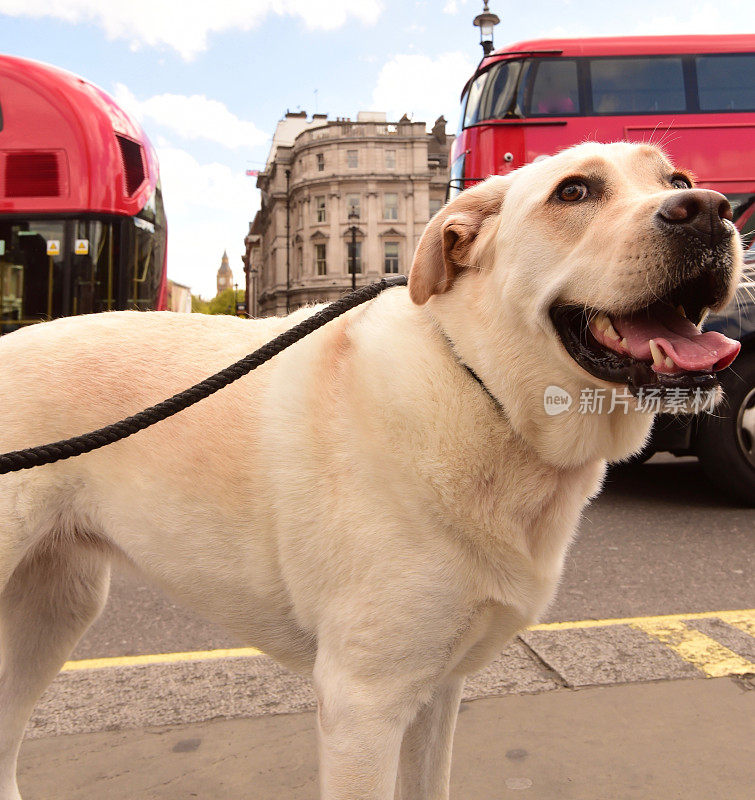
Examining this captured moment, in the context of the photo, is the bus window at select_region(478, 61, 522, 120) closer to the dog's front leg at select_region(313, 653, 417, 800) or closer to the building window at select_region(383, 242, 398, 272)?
the dog's front leg at select_region(313, 653, 417, 800)

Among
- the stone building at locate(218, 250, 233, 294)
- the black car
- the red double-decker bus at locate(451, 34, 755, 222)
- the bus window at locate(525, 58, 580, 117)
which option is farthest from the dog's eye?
the stone building at locate(218, 250, 233, 294)

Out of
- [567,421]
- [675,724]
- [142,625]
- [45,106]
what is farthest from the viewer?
[45,106]

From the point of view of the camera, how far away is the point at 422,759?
172 cm

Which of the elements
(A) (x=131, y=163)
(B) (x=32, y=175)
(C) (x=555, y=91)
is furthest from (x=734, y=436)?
(B) (x=32, y=175)

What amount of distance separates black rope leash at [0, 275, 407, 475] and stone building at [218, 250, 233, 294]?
539 ft

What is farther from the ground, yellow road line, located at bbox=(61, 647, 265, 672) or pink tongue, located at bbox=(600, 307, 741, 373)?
pink tongue, located at bbox=(600, 307, 741, 373)

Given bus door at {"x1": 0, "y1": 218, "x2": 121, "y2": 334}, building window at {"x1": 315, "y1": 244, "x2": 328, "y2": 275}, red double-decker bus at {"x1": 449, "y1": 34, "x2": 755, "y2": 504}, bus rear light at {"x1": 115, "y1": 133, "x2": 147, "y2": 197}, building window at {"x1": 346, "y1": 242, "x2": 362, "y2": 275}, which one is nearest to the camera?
bus door at {"x1": 0, "y1": 218, "x2": 121, "y2": 334}

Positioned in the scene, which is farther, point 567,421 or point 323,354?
point 323,354

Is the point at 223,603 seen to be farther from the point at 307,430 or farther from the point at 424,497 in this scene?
the point at 424,497

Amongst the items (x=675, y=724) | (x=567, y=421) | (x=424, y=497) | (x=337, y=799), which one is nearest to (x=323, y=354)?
(x=424, y=497)

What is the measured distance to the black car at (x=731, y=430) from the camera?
4.70m

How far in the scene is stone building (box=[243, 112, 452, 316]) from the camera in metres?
56.9

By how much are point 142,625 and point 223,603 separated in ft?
5.98

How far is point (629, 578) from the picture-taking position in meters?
3.70
